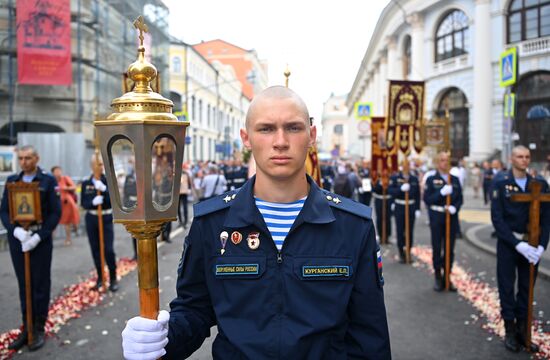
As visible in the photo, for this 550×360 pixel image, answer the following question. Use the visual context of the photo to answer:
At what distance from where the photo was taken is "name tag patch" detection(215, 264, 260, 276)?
2129mm

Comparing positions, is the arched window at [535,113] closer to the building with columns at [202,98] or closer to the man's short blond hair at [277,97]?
the building with columns at [202,98]

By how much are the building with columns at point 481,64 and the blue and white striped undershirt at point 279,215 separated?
2048 centimetres

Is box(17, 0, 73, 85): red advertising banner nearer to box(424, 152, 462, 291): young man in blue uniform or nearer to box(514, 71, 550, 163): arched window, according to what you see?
box(424, 152, 462, 291): young man in blue uniform

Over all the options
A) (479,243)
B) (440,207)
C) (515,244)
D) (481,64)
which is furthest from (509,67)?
(481,64)

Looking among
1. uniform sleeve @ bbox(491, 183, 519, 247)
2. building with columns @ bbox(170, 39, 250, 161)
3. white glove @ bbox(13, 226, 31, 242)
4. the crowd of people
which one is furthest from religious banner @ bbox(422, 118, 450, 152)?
building with columns @ bbox(170, 39, 250, 161)

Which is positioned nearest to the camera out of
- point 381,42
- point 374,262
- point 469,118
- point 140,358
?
point 140,358

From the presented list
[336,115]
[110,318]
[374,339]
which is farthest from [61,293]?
[336,115]

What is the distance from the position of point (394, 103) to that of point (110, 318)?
780 cm

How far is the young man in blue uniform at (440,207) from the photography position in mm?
7535

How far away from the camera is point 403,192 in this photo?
9953 millimetres

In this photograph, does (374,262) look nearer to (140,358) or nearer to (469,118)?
(140,358)

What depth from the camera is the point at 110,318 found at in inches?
241

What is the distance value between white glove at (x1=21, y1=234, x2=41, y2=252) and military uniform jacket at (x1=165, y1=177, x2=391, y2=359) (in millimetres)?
3785

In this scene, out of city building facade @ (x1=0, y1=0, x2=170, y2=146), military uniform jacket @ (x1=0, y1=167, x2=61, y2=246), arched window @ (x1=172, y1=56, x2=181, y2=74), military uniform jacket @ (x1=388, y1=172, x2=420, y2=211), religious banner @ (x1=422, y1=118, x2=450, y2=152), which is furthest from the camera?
arched window @ (x1=172, y1=56, x2=181, y2=74)
